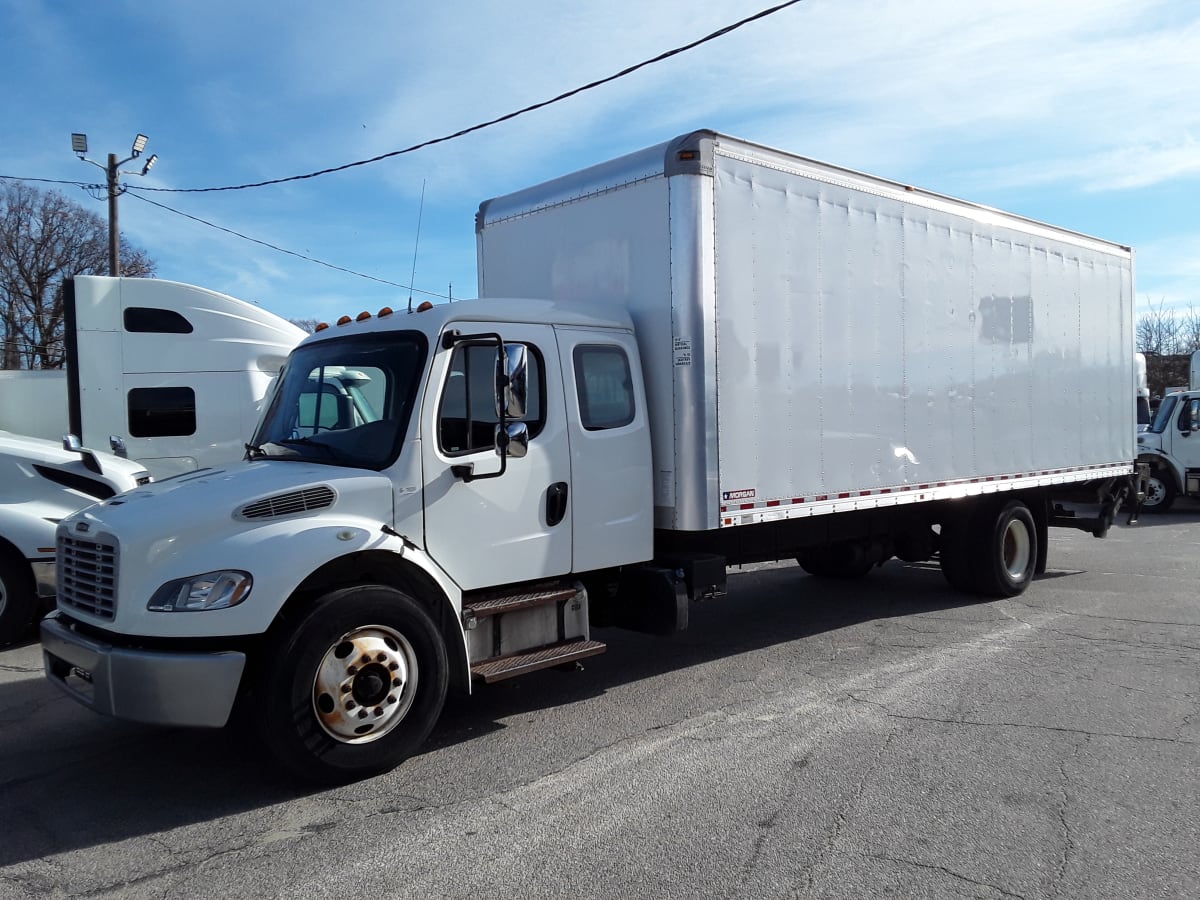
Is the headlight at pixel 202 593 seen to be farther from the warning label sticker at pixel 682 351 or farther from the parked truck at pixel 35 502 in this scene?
the parked truck at pixel 35 502

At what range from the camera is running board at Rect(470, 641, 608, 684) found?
17.5 feet

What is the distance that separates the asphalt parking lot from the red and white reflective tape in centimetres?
115

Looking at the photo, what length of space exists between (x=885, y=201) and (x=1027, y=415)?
2.91 metres

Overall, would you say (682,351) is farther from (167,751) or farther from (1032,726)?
(167,751)

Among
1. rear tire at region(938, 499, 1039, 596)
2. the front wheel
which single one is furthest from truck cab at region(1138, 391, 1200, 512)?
the front wheel

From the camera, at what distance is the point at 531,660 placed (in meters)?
5.56

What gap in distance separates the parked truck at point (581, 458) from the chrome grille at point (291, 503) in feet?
0.04

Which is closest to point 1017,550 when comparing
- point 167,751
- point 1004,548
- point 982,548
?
point 1004,548

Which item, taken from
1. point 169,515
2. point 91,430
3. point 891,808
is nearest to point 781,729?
point 891,808

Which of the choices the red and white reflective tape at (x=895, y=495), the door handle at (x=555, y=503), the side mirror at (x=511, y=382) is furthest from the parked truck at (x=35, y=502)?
the red and white reflective tape at (x=895, y=495)

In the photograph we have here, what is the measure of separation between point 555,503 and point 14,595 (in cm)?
504

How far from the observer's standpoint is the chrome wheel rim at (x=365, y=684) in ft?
15.4

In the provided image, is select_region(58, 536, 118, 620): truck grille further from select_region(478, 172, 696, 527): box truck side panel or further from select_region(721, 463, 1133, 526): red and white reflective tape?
select_region(721, 463, 1133, 526): red and white reflective tape

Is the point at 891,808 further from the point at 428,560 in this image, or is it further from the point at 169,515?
the point at 169,515
